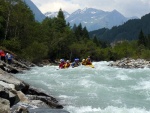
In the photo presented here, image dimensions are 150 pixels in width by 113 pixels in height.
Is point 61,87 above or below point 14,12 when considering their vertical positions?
below

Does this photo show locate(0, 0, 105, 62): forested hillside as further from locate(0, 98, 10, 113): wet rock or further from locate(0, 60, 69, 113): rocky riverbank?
locate(0, 98, 10, 113): wet rock

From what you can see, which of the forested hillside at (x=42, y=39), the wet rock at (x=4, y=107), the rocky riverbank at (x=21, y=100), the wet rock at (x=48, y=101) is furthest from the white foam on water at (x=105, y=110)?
the forested hillside at (x=42, y=39)

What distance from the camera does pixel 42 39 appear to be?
2489 inches

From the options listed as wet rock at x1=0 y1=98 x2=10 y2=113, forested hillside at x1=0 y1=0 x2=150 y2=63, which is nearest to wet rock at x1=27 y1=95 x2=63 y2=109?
wet rock at x1=0 y1=98 x2=10 y2=113

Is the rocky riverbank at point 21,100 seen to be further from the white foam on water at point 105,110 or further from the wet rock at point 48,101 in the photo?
the white foam on water at point 105,110

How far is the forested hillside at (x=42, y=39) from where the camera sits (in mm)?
43250

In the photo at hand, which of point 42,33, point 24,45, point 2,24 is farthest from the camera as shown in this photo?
point 42,33

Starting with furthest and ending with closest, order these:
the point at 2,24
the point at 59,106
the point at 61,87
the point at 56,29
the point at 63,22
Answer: the point at 63,22 < the point at 56,29 < the point at 2,24 < the point at 61,87 < the point at 59,106

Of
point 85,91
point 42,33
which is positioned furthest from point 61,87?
point 42,33

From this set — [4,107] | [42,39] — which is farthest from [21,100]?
[42,39]

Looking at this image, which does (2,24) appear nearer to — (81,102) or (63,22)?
(81,102)

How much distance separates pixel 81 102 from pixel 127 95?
10.9ft

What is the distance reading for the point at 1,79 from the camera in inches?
512

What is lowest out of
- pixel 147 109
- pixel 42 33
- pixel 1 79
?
pixel 147 109
